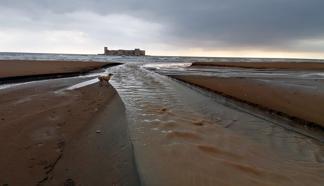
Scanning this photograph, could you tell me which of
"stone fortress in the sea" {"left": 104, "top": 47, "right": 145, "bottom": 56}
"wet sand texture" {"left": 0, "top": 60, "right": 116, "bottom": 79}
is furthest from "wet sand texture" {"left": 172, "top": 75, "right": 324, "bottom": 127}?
"stone fortress in the sea" {"left": 104, "top": 47, "right": 145, "bottom": 56}

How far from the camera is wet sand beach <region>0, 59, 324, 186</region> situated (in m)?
4.77

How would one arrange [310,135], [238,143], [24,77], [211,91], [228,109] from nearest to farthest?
1. [238,143]
2. [310,135]
3. [228,109]
4. [211,91]
5. [24,77]

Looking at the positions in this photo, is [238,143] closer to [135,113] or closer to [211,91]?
[135,113]

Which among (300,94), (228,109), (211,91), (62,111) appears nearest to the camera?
(62,111)

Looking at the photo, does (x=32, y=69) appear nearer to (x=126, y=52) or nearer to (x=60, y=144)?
(x=60, y=144)

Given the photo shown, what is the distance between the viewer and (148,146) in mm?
6293

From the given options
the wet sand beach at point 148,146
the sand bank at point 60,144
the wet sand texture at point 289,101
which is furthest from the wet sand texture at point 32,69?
the wet sand texture at point 289,101

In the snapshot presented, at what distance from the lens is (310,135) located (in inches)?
287

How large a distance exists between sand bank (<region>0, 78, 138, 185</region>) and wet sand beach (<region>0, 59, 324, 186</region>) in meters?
0.02

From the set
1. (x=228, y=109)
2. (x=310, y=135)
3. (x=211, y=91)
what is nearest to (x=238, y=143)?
(x=310, y=135)

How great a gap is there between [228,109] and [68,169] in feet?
23.5

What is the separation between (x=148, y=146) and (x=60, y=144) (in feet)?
6.48

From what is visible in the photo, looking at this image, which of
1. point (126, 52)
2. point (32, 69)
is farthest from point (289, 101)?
point (126, 52)

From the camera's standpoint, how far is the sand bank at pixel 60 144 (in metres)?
4.61
